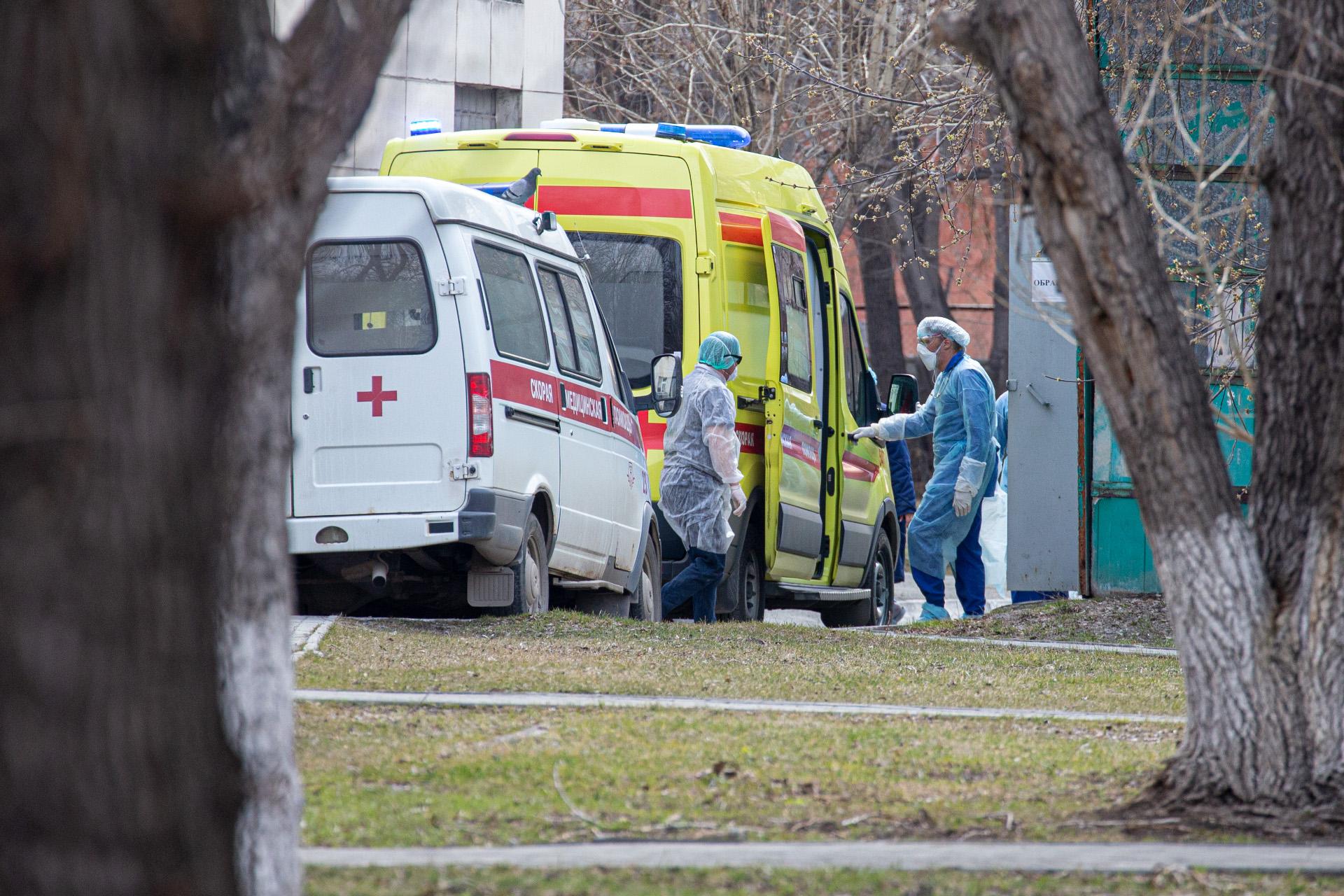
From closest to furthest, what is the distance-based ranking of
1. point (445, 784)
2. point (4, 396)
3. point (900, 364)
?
point (4, 396) → point (445, 784) → point (900, 364)

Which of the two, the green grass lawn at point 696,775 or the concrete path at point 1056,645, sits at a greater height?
the green grass lawn at point 696,775

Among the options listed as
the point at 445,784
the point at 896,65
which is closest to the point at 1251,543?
the point at 445,784

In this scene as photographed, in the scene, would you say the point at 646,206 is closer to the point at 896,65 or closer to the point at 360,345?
the point at 360,345

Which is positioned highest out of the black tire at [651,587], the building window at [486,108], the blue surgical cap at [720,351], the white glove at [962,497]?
the building window at [486,108]

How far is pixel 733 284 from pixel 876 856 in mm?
7673

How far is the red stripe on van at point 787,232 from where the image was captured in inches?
455

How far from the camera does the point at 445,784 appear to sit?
507 centimetres

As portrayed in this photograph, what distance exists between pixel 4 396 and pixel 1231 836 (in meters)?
3.14

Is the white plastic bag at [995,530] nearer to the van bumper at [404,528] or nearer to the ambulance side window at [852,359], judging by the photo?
the ambulance side window at [852,359]

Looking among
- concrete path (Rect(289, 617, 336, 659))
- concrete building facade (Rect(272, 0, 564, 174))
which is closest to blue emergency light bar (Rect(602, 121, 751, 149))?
concrete path (Rect(289, 617, 336, 659))

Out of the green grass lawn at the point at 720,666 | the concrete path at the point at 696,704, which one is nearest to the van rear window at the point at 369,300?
the green grass lawn at the point at 720,666

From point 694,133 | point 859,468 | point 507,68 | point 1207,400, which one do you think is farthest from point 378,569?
point 507,68

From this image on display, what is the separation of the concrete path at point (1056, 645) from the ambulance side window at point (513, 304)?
2.62 meters

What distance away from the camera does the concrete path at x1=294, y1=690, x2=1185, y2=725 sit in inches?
264
